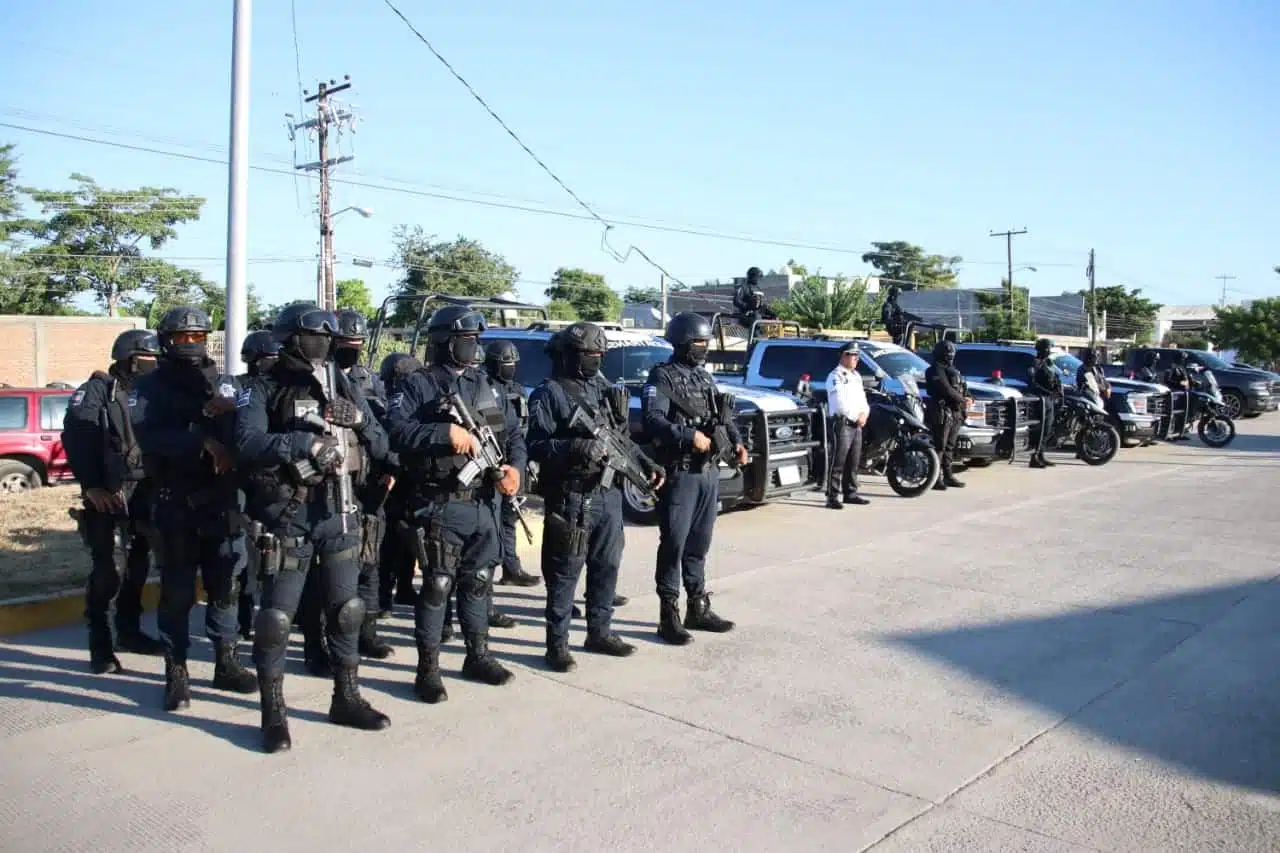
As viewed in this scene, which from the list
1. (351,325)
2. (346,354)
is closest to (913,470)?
(346,354)

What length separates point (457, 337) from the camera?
17.1 feet

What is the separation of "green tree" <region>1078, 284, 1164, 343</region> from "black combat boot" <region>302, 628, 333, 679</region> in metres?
66.4

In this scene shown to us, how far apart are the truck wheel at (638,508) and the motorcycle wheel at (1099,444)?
27.6 feet

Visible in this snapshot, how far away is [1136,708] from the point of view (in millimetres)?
4969

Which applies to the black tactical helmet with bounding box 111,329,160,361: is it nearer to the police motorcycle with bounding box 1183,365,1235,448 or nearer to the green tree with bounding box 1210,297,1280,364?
the police motorcycle with bounding box 1183,365,1235,448

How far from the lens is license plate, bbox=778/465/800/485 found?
10.1 m

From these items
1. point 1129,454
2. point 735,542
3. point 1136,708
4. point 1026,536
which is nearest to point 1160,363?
point 1129,454

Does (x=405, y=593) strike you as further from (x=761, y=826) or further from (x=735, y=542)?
(x=761, y=826)

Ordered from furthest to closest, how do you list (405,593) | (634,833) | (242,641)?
(405,593), (242,641), (634,833)

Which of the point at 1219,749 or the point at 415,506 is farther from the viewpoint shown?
the point at 415,506

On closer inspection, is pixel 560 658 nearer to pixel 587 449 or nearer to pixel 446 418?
pixel 587 449

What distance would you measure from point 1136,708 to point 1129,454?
13.9 metres

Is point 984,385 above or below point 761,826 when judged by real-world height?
above

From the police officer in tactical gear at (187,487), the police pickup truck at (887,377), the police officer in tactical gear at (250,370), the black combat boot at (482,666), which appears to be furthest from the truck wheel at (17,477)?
Result: the black combat boot at (482,666)
